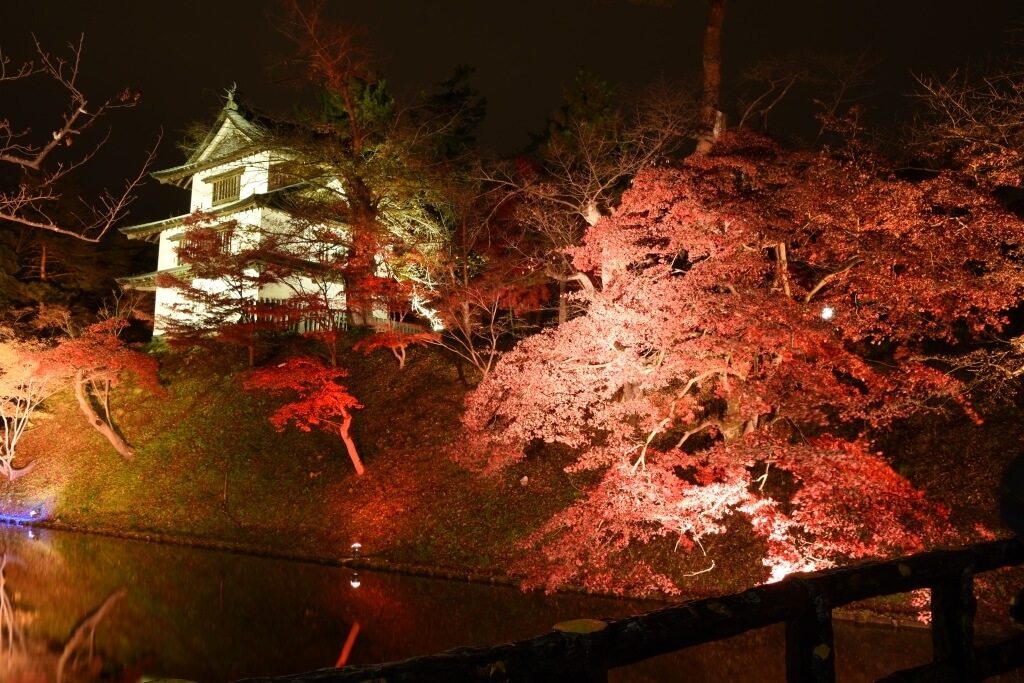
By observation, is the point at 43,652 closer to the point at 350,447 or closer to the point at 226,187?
the point at 350,447

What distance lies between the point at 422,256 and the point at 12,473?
14847 mm

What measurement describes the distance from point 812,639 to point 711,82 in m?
12.4

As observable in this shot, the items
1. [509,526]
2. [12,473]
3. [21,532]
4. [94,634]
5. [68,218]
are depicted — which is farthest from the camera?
[68,218]

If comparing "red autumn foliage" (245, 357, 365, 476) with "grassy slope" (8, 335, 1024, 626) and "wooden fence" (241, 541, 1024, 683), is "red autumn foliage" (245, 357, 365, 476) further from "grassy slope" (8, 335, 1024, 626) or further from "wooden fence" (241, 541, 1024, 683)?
"wooden fence" (241, 541, 1024, 683)

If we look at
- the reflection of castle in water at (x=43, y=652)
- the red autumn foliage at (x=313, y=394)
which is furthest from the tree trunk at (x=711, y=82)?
the reflection of castle in water at (x=43, y=652)

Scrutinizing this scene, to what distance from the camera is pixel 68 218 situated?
107 feet

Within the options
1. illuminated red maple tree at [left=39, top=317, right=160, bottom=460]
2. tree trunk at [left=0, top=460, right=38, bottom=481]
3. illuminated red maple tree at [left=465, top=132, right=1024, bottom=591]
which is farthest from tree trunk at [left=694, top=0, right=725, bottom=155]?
tree trunk at [left=0, top=460, right=38, bottom=481]

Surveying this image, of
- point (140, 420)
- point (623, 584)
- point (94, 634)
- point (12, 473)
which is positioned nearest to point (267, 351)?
point (140, 420)

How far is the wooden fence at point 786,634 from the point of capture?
8.86 feet

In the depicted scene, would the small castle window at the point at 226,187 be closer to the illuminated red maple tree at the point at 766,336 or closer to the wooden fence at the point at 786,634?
the illuminated red maple tree at the point at 766,336

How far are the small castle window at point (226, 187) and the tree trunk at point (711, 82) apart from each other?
19.2 meters

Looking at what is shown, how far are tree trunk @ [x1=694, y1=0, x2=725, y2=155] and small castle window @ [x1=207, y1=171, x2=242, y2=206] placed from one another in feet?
63.0

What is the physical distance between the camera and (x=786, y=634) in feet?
11.7

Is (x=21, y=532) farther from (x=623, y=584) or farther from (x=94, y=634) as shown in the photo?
(x=623, y=584)
